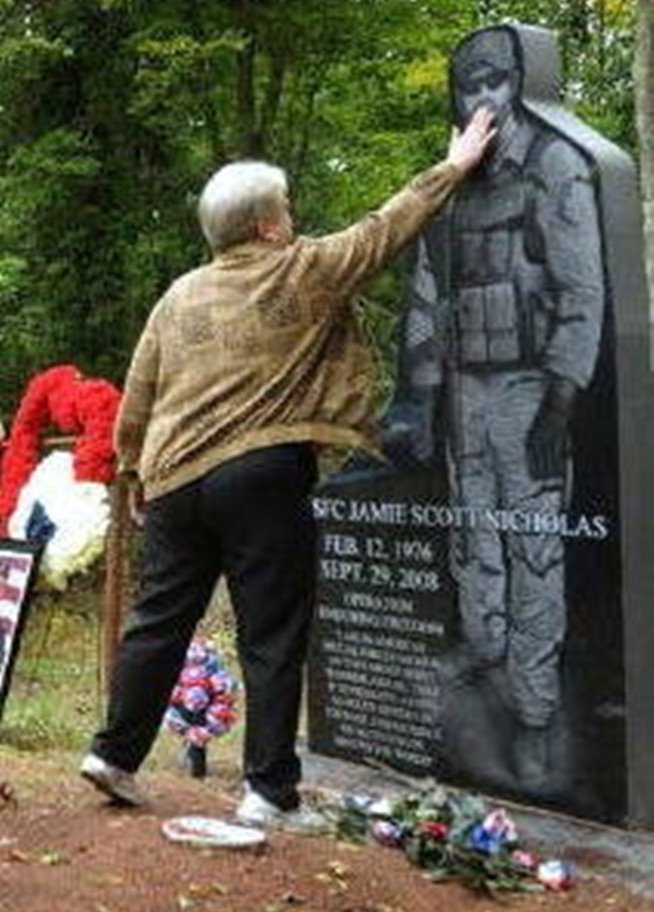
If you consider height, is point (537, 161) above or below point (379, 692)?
above

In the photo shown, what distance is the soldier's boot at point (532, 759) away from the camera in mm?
6203

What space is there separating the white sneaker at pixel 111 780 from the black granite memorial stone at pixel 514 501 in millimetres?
1504

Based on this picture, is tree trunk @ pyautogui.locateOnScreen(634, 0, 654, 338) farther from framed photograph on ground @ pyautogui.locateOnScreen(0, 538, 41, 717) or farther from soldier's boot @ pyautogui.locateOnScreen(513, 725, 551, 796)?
framed photograph on ground @ pyautogui.locateOnScreen(0, 538, 41, 717)

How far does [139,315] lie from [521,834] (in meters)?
13.1

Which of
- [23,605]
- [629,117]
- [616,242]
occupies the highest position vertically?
[629,117]

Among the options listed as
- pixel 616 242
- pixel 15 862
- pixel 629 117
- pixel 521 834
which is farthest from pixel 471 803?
pixel 629 117

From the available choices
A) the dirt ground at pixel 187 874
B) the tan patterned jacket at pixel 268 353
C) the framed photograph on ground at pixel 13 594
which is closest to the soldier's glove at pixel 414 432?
the tan patterned jacket at pixel 268 353

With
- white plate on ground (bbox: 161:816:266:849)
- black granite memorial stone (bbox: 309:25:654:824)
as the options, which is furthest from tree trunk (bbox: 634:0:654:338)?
white plate on ground (bbox: 161:816:266:849)

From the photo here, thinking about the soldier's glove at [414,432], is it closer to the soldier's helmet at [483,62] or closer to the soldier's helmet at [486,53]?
the soldier's helmet at [483,62]

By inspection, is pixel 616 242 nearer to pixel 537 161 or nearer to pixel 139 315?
pixel 537 161

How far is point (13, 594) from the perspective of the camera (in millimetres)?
6762

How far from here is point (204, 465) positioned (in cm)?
528

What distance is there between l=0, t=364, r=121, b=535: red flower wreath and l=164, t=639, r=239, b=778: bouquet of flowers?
1.48m

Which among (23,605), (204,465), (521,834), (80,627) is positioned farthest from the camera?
(80,627)
